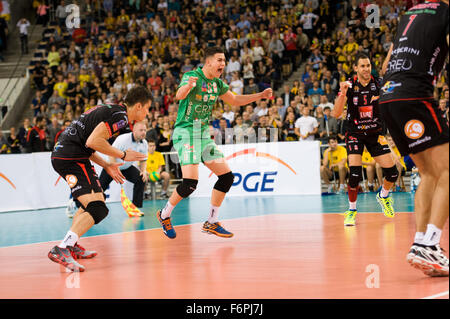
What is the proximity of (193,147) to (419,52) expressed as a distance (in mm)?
3608

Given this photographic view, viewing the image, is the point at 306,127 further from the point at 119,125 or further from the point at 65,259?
the point at 65,259

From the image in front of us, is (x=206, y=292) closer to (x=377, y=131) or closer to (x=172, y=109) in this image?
(x=377, y=131)

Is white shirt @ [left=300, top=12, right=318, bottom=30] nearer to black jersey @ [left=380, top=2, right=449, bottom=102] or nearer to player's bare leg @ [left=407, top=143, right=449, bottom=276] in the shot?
black jersey @ [left=380, top=2, right=449, bottom=102]

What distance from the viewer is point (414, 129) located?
454 centimetres

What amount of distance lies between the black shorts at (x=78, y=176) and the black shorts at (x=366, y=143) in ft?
13.1

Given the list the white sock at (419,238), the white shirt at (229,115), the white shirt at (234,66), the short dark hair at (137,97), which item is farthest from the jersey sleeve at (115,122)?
the white shirt at (234,66)

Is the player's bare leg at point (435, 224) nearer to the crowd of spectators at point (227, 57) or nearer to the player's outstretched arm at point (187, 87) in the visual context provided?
the player's outstretched arm at point (187, 87)

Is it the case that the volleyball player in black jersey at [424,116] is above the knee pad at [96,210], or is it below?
above

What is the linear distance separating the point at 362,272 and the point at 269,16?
17.8 metres

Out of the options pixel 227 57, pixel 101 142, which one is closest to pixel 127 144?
pixel 101 142

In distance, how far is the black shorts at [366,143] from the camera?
28.5 ft

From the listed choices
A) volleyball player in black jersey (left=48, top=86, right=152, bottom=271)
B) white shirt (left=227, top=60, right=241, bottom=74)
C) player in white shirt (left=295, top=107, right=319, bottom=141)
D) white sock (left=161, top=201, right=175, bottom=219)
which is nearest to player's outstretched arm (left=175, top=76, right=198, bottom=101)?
volleyball player in black jersey (left=48, top=86, right=152, bottom=271)

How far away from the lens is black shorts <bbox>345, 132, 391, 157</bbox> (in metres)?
8.67

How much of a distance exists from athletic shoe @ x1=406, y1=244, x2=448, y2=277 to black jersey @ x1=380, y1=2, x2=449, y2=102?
1148 mm
